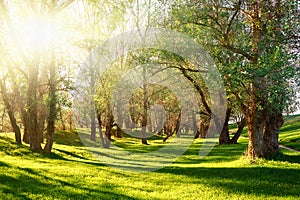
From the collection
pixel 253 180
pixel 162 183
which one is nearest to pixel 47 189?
pixel 162 183

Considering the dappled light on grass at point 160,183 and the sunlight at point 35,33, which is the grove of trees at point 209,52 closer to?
the sunlight at point 35,33

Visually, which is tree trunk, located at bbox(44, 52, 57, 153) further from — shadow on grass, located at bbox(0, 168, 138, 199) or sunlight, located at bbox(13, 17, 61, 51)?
shadow on grass, located at bbox(0, 168, 138, 199)

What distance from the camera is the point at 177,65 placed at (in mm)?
26141

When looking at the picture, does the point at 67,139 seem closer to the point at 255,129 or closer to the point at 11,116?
the point at 11,116

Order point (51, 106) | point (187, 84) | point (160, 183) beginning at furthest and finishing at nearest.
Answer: point (187, 84), point (51, 106), point (160, 183)

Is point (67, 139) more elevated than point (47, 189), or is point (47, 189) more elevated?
point (67, 139)

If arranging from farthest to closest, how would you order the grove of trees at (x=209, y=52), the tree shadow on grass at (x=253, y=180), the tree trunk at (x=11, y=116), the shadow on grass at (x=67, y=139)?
the shadow on grass at (x=67, y=139), the tree trunk at (x=11, y=116), the grove of trees at (x=209, y=52), the tree shadow on grass at (x=253, y=180)

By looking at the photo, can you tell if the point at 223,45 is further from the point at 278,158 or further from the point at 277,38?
the point at 278,158

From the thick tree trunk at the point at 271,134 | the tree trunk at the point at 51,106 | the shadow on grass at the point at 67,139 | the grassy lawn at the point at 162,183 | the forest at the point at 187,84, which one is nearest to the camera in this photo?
the grassy lawn at the point at 162,183

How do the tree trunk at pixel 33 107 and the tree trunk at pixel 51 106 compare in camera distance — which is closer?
the tree trunk at pixel 51 106

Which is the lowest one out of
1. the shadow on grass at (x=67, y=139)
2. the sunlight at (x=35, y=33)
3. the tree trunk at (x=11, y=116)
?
the shadow on grass at (x=67, y=139)

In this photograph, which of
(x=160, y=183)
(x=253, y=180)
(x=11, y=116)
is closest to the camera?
(x=253, y=180)

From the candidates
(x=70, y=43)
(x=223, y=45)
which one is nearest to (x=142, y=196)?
(x=223, y=45)

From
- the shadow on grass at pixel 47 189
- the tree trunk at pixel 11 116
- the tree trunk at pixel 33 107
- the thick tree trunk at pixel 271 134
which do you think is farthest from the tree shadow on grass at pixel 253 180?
the tree trunk at pixel 11 116
